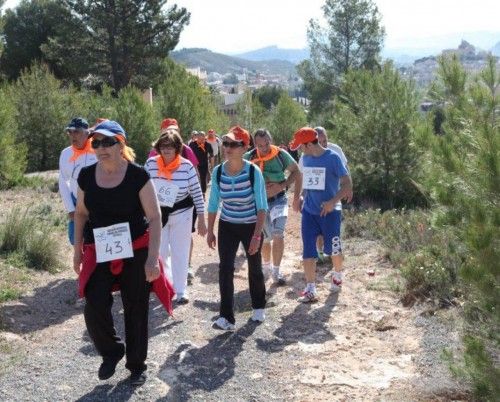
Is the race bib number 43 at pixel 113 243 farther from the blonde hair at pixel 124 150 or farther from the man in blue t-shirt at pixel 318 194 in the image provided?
the man in blue t-shirt at pixel 318 194

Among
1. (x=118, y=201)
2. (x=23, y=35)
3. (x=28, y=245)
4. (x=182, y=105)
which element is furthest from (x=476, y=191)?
(x=23, y=35)

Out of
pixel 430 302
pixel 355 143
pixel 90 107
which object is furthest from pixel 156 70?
pixel 430 302

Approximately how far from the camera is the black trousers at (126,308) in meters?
4.57

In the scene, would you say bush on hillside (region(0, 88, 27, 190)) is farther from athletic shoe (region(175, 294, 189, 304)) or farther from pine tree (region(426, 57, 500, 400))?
pine tree (region(426, 57, 500, 400))

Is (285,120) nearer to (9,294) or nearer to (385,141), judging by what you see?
(385,141)

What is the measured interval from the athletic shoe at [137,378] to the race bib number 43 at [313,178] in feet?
9.58

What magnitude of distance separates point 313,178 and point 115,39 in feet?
95.5

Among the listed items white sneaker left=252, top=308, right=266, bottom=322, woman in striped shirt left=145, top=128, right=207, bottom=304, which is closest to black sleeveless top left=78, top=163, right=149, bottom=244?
woman in striped shirt left=145, top=128, right=207, bottom=304

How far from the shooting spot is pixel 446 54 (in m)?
4.32

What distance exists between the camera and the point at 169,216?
21.7 ft

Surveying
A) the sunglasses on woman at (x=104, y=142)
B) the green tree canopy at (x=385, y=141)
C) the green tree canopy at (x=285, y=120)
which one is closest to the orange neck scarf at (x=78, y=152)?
the sunglasses on woman at (x=104, y=142)

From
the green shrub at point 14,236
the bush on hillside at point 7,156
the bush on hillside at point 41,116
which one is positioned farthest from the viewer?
the bush on hillside at point 41,116

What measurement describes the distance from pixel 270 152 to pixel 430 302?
2.35 metres

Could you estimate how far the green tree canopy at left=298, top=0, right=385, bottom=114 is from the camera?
45094 millimetres
